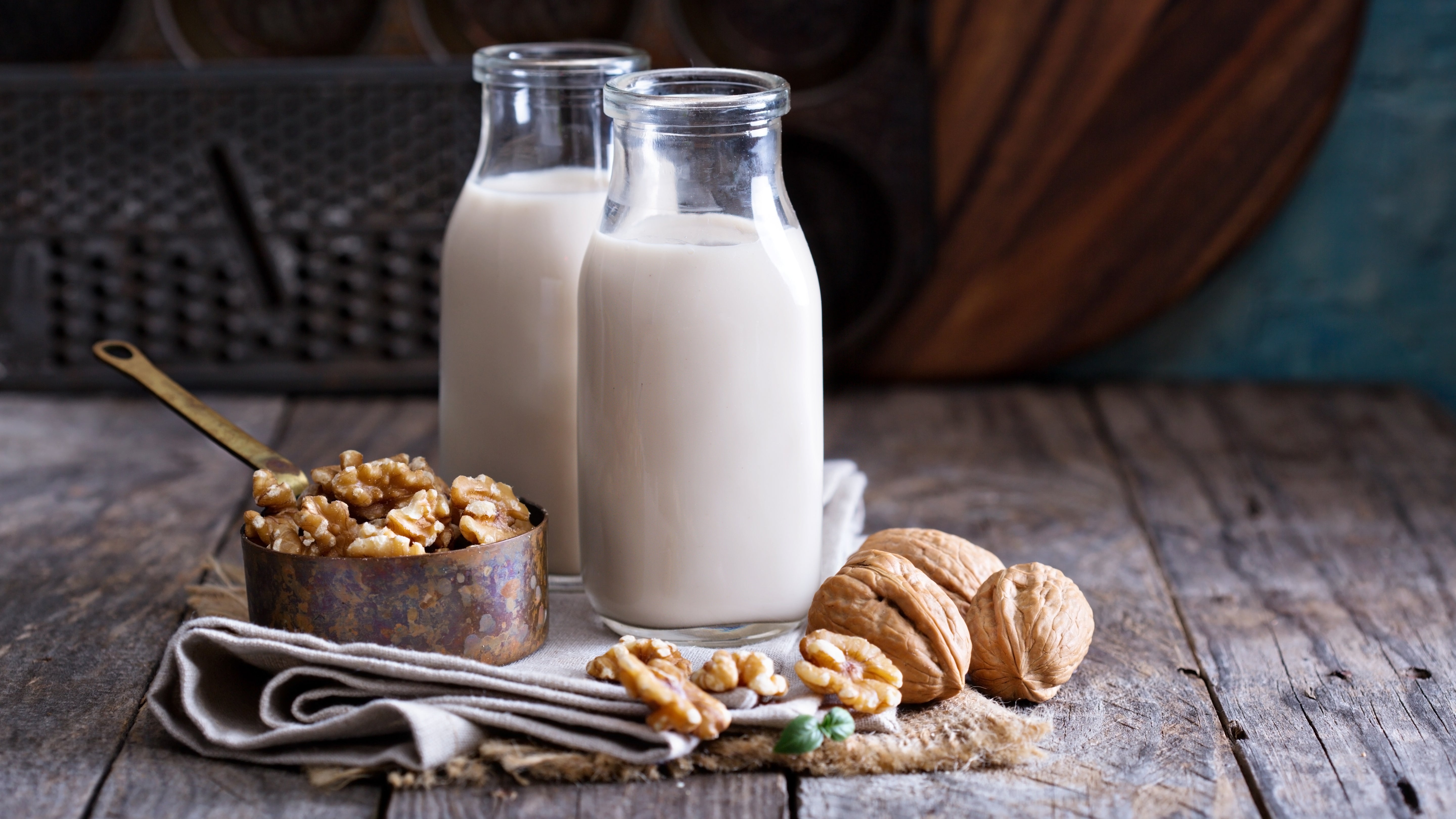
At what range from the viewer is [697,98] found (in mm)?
758

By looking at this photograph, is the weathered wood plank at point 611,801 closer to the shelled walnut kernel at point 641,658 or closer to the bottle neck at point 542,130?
the shelled walnut kernel at point 641,658

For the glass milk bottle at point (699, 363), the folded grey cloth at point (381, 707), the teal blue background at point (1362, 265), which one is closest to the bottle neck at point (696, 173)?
the glass milk bottle at point (699, 363)

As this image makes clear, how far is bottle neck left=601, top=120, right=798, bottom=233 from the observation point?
2.57 ft

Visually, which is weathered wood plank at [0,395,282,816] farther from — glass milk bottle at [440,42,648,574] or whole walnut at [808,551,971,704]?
whole walnut at [808,551,971,704]

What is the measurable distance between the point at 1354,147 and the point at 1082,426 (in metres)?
0.47

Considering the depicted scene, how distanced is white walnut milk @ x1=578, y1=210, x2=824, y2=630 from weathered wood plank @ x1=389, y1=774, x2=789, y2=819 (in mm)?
136

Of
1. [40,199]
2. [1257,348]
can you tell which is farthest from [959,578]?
[40,199]

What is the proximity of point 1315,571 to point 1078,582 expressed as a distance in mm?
194

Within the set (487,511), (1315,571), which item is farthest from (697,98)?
(1315,571)

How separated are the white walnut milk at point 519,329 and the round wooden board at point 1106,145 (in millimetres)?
787

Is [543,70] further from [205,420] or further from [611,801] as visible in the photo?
[611,801]

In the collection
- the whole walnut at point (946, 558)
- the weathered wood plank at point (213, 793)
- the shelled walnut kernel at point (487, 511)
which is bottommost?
the weathered wood plank at point (213, 793)

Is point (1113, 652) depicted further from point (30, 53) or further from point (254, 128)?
point (30, 53)

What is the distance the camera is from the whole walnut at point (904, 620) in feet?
2.52
